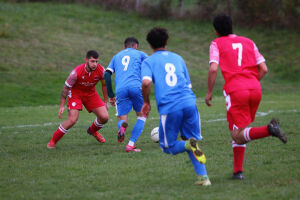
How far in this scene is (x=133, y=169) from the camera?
715 cm

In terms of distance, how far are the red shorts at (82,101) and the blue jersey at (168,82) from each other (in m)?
3.89

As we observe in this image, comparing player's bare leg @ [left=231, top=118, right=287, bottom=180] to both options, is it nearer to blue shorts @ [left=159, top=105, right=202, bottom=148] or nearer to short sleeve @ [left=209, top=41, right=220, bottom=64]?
blue shorts @ [left=159, top=105, right=202, bottom=148]

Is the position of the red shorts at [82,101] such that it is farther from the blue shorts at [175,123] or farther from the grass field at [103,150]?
the blue shorts at [175,123]

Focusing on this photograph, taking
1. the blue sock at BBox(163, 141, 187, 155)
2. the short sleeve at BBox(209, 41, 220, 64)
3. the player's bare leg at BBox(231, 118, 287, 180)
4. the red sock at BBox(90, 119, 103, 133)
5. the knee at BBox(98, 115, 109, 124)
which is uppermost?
the short sleeve at BBox(209, 41, 220, 64)

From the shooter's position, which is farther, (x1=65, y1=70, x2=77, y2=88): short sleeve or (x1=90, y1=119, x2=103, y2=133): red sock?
(x1=90, y1=119, x2=103, y2=133): red sock

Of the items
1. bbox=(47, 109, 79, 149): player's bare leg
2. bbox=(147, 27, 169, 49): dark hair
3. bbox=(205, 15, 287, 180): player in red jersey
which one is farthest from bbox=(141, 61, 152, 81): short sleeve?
bbox=(47, 109, 79, 149): player's bare leg

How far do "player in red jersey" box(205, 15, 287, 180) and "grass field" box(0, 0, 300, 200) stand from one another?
614 millimetres

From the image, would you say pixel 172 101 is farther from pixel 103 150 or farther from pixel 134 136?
pixel 103 150

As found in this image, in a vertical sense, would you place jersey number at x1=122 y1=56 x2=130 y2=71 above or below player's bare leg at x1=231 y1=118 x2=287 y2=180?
above

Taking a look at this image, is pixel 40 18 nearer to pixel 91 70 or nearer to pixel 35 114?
pixel 35 114

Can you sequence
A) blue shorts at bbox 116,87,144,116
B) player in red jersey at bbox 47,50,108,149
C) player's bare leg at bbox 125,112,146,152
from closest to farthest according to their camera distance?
1. player's bare leg at bbox 125,112,146,152
2. blue shorts at bbox 116,87,144,116
3. player in red jersey at bbox 47,50,108,149

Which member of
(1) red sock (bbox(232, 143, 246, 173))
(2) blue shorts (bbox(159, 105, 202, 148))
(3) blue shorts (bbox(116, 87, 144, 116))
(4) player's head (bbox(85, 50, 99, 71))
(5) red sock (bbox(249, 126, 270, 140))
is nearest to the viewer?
(5) red sock (bbox(249, 126, 270, 140))

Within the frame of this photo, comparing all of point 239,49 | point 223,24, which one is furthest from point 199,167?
point 223,24

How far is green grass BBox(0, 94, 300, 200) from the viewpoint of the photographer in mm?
5684
